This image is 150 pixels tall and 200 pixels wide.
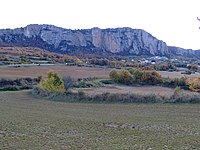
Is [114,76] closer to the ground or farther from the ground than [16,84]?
farther from the ground

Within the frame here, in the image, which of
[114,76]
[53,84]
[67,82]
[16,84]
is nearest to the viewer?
[53,84]

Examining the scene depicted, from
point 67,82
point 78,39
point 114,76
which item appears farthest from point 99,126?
point 78,39

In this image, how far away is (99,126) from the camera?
27.3 m

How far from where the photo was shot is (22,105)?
40688 millimetres

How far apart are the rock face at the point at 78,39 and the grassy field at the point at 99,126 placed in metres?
124

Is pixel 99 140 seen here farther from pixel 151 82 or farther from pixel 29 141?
pixel 151 82

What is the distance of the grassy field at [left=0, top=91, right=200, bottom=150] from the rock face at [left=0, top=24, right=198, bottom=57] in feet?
408

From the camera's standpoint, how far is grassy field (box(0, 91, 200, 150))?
2036cm

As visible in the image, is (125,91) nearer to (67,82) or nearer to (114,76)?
(67,82)

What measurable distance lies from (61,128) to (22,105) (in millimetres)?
15740

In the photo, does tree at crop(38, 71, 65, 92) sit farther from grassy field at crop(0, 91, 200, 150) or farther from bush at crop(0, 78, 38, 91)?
grassy field at crop(0, 91, 200, 150)

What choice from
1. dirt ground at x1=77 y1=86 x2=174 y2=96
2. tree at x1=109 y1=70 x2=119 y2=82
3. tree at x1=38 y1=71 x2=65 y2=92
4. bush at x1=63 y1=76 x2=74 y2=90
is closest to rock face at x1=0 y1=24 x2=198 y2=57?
tree at x1=109 y1=70 x2=119 y2=82

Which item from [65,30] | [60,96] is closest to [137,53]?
[65,30]

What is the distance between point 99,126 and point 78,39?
15347 cm
